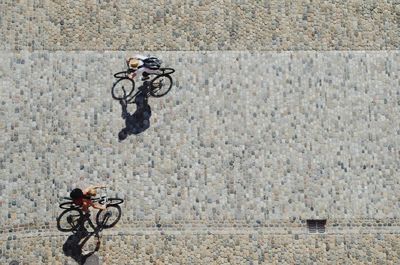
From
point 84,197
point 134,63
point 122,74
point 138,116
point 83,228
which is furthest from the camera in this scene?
point 122,74

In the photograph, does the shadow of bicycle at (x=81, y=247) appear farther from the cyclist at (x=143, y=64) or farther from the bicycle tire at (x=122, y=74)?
the cyclist at (x=143, y=64)

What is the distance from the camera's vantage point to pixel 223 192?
21.5m

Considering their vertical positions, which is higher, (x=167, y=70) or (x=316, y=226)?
(x=167, y=70)

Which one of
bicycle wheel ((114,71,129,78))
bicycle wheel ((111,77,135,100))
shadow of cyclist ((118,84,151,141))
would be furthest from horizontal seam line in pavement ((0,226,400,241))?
bicycle wheel ((114,71,129,78))

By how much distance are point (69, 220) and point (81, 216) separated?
1.19 feet

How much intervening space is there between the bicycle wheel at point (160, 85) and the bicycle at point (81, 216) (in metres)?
3.56

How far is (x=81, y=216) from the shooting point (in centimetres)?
2108

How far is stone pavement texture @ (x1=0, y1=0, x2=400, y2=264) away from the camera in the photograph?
2106 centimetres

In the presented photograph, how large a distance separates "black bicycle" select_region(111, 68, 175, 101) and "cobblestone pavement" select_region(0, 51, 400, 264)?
29 cm

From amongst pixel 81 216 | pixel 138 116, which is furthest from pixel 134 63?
pixel 81 216

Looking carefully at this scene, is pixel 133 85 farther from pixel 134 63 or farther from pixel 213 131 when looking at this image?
pixel 213 131

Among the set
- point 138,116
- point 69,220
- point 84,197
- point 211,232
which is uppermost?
point 138,116

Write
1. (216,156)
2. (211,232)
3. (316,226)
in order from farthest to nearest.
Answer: (216,156) < (316,226) < (211,232)

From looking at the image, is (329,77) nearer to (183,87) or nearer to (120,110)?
(183,87)
